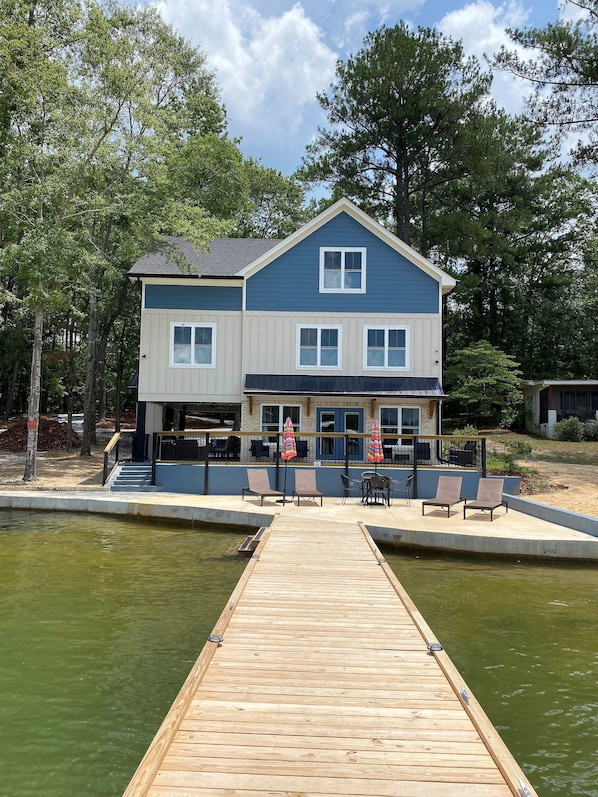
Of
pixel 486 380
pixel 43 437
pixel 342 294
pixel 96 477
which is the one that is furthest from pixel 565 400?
pixel 43 437

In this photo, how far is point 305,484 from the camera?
14.9 metres

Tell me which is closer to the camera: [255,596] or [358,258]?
[255,596]

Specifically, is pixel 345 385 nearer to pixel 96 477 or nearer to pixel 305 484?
pixel 305 484

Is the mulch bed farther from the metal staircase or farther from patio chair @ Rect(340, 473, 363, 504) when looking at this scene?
patio chair @ Rect(340, 473, 363, 504)

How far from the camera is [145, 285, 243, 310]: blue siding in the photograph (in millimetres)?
19969

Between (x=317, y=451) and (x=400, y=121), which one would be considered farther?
(x=400, y=121)

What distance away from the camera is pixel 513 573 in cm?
984

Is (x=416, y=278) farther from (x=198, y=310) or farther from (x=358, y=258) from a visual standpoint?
(x=198, y=310)

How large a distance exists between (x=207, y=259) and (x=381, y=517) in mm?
13137

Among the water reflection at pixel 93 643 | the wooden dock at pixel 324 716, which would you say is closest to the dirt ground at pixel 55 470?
the water reflection at pixel 93 643

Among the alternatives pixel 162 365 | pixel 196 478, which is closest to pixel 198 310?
pixel 162 365

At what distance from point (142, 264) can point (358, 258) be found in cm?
767

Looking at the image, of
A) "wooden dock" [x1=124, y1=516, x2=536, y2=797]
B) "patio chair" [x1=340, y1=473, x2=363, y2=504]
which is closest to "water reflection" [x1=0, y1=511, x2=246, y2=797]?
"wooden dock" [x1=124, y1=516, x2=536, y2=797]

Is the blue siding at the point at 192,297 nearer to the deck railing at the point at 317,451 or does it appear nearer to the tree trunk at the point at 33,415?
the tree trunk at the point at 33,415
